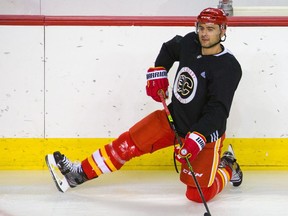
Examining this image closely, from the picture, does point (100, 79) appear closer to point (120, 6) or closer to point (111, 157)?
point (111, 157)

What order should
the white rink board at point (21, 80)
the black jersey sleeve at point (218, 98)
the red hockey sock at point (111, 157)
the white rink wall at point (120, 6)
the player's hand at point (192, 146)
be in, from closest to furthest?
the player's hand at point (192, 146) → the black jersey sleeve at point (218, 98) → the red hockey sock at point (111, 157) → the white rink board at point (21, 80) → the white rink wall at point (120, 6)

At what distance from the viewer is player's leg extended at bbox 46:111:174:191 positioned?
3359 mm

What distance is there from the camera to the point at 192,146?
3.02 metres

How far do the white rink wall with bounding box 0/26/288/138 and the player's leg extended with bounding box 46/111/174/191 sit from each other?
0.53 metres

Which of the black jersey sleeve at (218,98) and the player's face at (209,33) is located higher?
the player's face at (209,33)

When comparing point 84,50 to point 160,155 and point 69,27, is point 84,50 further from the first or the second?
point 160,155

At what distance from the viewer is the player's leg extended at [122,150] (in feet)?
11.0

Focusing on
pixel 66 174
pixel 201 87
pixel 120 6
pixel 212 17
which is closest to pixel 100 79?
pixel 66 174

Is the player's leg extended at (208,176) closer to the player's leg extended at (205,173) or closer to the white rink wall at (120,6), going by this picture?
the player's leg extended at (205,173)

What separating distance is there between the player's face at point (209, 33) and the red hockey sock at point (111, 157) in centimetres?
62

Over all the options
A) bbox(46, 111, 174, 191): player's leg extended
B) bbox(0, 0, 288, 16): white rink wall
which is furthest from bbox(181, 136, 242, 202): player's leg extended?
bbox(0, 0, 288, 16): white rink wall

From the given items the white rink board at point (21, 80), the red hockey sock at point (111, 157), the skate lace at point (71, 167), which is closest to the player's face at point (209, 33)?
the red hockey sock at point (111, 157)

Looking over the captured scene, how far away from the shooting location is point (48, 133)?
153 inches

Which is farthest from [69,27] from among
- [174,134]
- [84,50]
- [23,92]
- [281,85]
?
[281,85]
